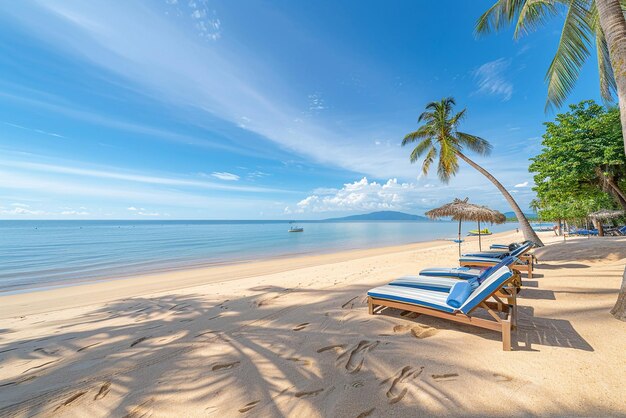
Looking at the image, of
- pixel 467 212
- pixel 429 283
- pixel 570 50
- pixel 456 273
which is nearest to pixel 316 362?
pixel 429 283

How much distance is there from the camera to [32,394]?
243 cm

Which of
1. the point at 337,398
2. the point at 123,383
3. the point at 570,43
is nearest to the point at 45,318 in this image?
the point at 123,383

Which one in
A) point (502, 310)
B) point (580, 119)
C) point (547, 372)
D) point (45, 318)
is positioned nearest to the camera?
point (547, 372)

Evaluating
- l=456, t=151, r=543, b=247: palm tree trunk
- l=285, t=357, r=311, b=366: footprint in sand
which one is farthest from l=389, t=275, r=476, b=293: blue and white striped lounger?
l=456, t=151, r=543, b=247: palm tree trunk

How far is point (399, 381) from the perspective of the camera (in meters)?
2.27

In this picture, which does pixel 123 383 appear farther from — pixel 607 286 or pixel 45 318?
pixel 607 286

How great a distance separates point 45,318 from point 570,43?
42.4ft

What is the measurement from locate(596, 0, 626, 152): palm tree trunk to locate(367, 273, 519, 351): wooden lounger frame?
2.57m

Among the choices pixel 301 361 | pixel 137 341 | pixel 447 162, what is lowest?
pixel 137 341

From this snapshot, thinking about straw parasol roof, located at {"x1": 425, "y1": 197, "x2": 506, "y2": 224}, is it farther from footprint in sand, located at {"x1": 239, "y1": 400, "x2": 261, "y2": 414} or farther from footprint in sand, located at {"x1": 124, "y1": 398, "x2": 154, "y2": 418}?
footprint in sand, located at {"x1": 124, "y1": 398, "x2": 154, "y2": 418}

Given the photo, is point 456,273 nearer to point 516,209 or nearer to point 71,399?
point 71,399

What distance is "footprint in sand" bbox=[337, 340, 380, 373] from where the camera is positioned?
8.31 feet

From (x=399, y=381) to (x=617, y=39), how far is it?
17.5 ft

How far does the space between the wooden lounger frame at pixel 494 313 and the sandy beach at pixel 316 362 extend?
0.19m
